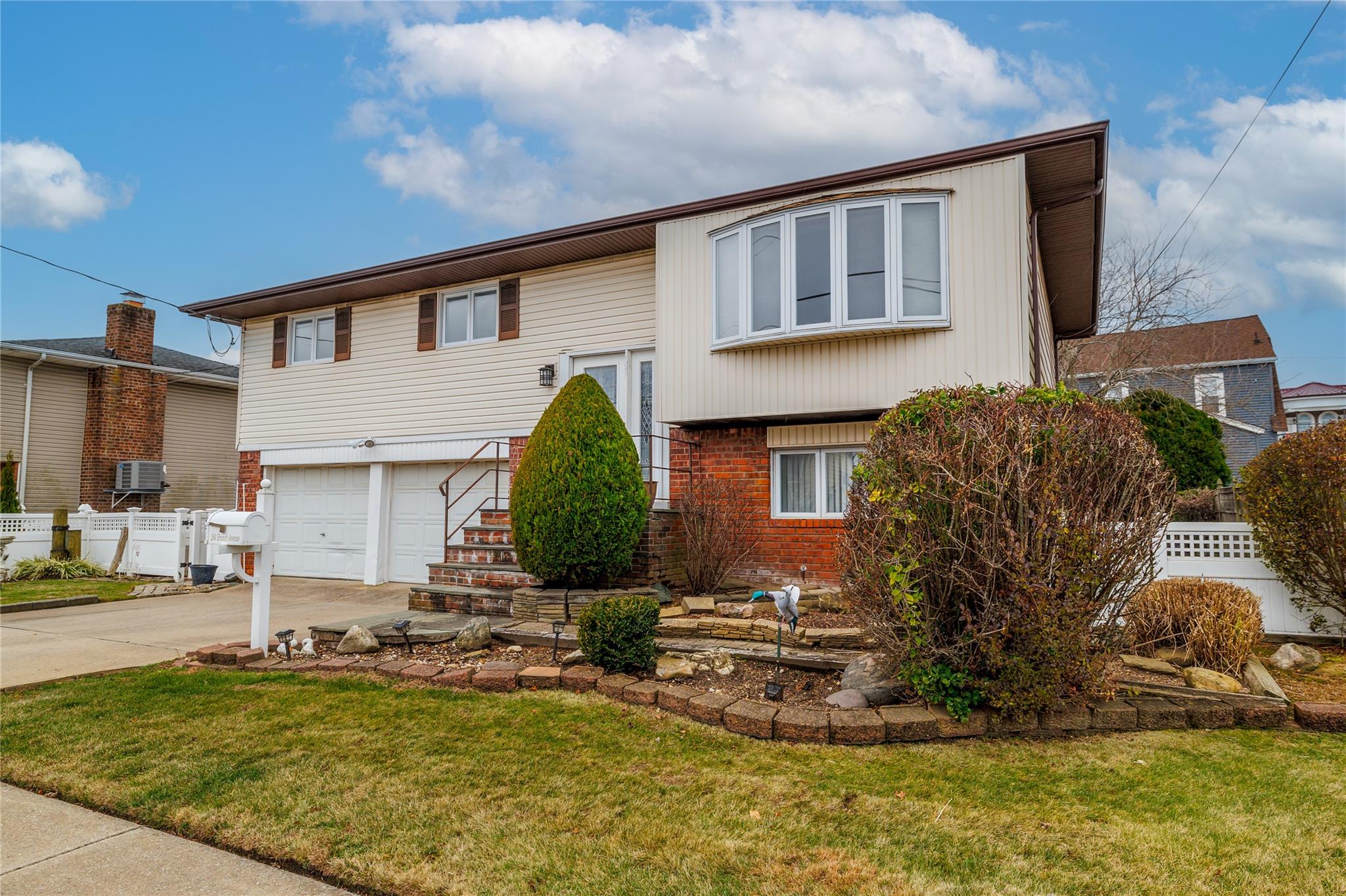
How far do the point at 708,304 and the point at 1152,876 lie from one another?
744 cm

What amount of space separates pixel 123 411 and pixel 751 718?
17.9 metres

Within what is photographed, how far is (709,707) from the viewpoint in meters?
4.55

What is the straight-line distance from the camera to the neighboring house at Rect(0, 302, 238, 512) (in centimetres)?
1556

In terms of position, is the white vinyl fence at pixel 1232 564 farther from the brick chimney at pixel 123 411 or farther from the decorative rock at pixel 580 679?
the brick chimney at pixel 123 411

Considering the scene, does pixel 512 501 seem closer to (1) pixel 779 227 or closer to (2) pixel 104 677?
(2) pixel 104 677

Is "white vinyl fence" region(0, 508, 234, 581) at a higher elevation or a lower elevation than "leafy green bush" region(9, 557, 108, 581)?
higher

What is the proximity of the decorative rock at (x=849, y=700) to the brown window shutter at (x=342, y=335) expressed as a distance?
1110cm

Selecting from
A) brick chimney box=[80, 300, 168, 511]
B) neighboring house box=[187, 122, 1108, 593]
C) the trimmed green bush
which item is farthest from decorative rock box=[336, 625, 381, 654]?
brick chimney box=[80, 300, 168, 511]

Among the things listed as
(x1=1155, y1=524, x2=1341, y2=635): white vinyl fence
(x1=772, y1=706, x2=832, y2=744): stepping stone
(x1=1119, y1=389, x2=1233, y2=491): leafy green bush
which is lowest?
(x1=772, y1=706, x2=832, y2=744): stepping stone

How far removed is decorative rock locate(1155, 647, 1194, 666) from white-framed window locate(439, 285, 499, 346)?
9442 millimetres

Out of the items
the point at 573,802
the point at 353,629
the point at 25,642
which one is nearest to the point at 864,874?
the point at 573,802

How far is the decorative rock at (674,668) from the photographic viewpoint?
5.50 metres

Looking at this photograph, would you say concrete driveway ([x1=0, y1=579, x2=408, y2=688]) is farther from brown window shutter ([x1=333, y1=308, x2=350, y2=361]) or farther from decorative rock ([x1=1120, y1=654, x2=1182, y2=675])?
decorative rock ([x1=1120, y1=654, x2=1182, y2=675])

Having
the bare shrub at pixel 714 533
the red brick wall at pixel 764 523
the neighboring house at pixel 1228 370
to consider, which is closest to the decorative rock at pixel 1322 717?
the red brick wall at pixel 764 523
